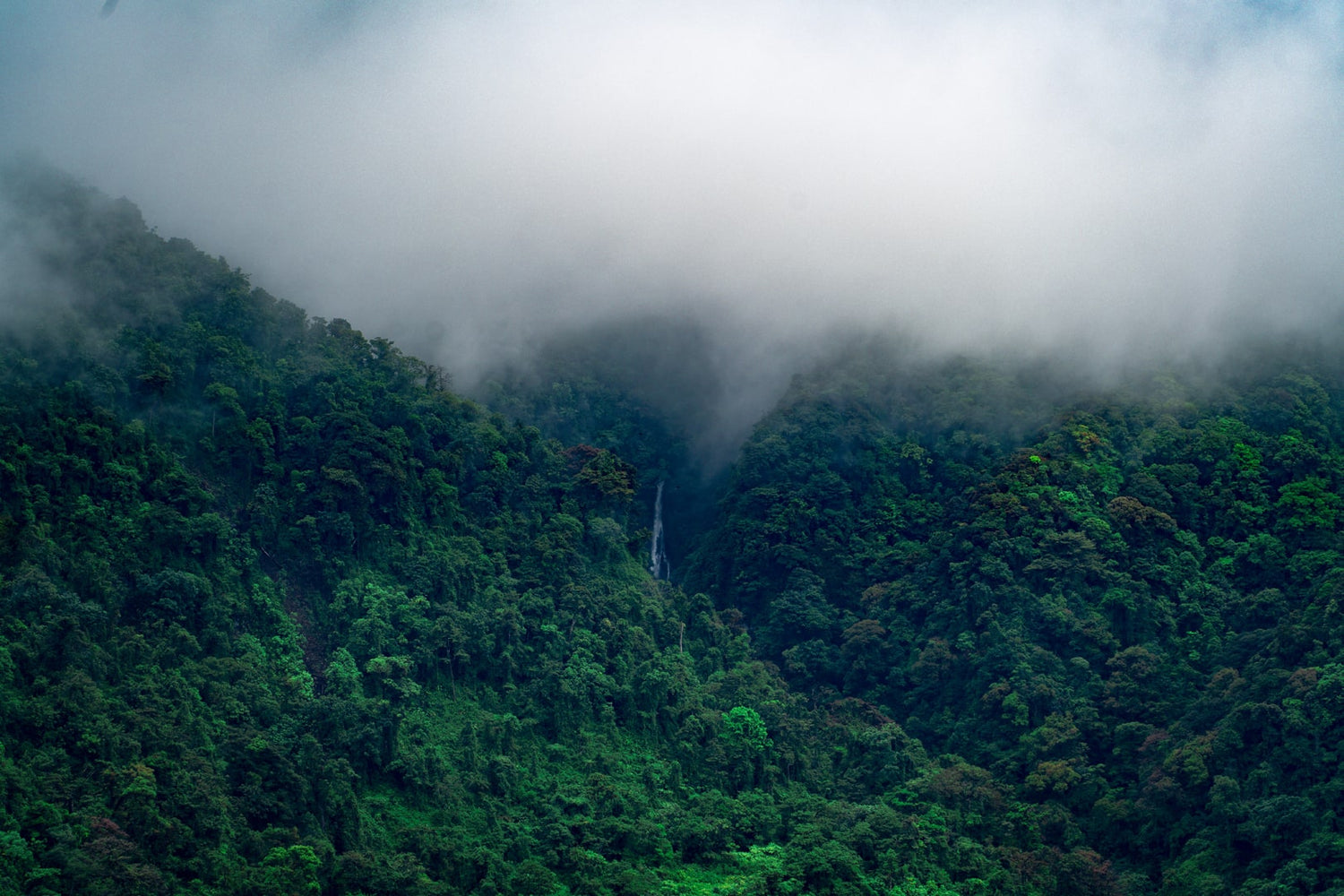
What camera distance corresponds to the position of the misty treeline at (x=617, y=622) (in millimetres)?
52406

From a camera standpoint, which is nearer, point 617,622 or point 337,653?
point 337,653

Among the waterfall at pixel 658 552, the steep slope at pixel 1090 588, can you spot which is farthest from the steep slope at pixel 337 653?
the waterfall at pixel 658 552

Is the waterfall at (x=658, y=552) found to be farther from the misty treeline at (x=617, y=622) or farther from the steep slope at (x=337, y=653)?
the steep slope at (x=337, y=653)

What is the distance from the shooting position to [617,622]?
2562 inches

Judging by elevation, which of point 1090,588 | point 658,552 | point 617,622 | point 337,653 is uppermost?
point 658,552

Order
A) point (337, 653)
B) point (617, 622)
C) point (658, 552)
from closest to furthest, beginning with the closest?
point (337, 653) < point (617, 622) < point (658, 552)

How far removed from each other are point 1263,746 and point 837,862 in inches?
554

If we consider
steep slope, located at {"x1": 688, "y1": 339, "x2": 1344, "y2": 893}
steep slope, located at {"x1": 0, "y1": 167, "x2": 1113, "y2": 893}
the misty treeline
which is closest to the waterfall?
the misty treeline

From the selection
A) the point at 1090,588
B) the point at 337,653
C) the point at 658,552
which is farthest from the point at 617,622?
the point at 1090,588

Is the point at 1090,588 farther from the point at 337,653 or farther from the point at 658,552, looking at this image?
the point at 337,653

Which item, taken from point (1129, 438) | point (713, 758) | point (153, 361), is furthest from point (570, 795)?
point (1129, 438)

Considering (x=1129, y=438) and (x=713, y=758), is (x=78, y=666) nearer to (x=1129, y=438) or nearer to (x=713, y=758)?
(x=713, y=758)

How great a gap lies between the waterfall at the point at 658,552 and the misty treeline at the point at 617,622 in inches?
24.5

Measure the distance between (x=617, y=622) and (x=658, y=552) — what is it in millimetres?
10963
